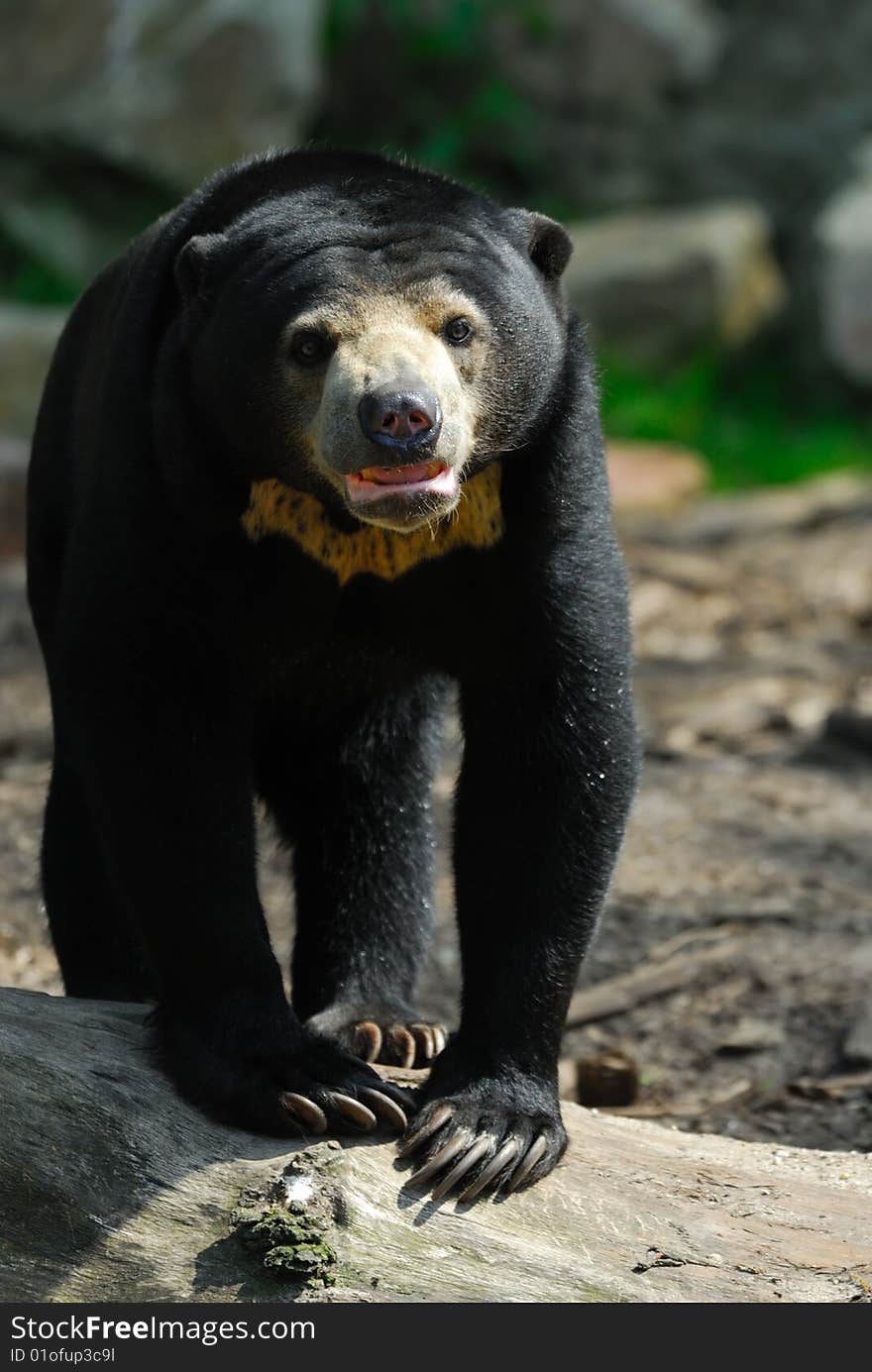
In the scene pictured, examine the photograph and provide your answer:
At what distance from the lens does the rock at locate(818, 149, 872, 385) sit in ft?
45.2

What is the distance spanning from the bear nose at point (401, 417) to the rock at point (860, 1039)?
2786 mm

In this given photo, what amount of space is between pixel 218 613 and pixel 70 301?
11.1 m

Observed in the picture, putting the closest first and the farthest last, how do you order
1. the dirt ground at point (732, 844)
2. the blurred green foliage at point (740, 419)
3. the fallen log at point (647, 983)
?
the dirt ground at point (732, 844)
the fallen log at point (647, 983)
the blurred green foliage at point (740, 419)

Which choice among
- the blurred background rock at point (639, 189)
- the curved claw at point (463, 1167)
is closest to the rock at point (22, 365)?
the blurred background rock at point (639, 189)

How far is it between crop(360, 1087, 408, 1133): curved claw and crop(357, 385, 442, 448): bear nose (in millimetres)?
1389

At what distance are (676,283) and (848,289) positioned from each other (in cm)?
125

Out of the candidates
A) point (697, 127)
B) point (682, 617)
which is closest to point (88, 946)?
point (682, 617)

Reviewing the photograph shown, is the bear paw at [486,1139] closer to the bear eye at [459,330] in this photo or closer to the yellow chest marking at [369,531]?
the yellow chest marking at [369,531]

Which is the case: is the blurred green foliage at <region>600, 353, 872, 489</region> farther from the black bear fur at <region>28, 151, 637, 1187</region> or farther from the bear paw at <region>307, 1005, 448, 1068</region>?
the black bear fur at <region>28, 151, 637, 1187</region>

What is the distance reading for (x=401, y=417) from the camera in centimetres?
387

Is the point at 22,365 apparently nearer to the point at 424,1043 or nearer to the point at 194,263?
the point at 424,1043

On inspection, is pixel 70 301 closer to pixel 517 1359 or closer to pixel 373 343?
pixel 373 343

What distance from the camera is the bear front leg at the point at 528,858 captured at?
441cm

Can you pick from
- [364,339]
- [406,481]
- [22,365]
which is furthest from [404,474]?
[22,365]
